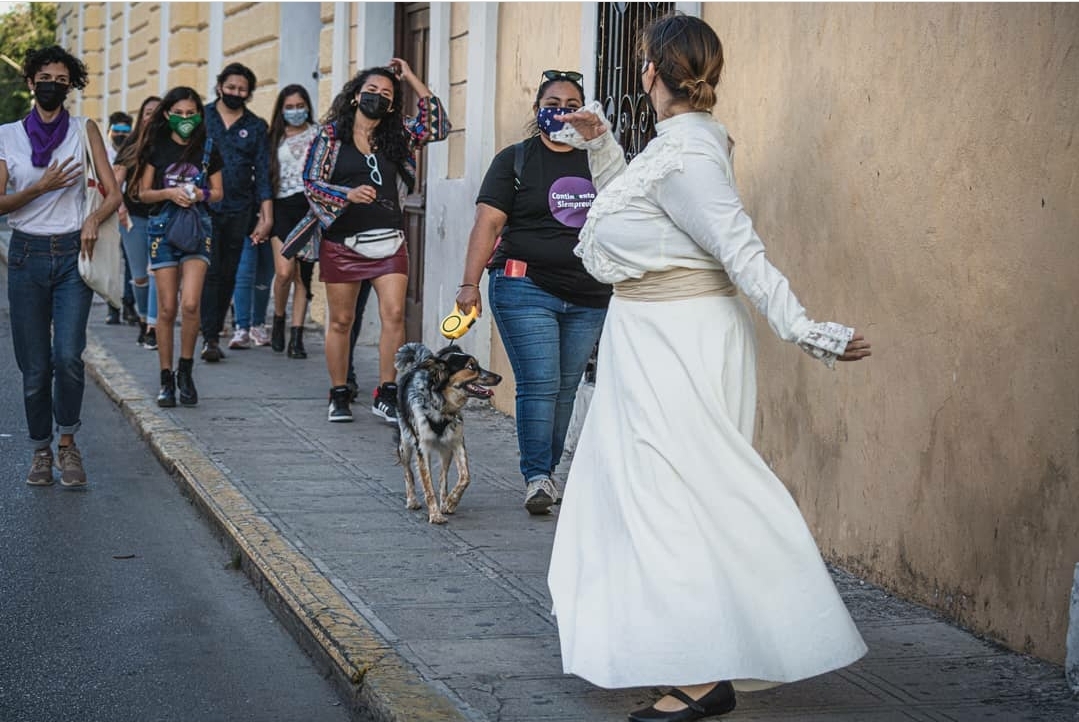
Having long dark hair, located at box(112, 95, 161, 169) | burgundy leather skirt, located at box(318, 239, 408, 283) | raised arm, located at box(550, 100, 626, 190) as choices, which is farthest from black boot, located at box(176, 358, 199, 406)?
raised arm, located at box(550, 100, 626, 190)

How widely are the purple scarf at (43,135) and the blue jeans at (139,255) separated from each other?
20.5 ft

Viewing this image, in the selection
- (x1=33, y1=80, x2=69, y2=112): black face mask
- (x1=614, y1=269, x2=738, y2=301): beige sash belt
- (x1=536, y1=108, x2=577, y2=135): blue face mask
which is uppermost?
(x1=33, y1=80, x2=69, y2=112): black face mask

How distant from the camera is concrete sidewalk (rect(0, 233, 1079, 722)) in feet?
15.7

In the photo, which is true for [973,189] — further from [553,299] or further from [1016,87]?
[553,299]

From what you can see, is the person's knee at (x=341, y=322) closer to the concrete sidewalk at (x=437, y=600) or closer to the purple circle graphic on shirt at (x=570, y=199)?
the concrete sidewalk at (x=437, y=600)

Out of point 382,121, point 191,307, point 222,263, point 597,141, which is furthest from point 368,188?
point 597,141

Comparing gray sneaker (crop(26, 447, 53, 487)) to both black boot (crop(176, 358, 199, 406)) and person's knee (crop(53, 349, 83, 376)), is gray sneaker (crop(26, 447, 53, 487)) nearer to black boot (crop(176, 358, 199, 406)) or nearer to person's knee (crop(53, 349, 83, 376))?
person's knee (crop(53, 349, 83, 376))

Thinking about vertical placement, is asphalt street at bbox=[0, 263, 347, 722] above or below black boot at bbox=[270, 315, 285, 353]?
below

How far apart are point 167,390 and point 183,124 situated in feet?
5.74

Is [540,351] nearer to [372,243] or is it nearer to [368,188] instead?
[368,188]

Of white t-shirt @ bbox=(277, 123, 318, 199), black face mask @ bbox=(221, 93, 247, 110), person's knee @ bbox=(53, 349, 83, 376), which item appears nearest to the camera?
person's knee @ bbox=(53, 349, 83, 376)

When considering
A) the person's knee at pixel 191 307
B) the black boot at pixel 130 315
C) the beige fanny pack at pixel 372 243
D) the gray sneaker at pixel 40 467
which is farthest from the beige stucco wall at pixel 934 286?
the black boot at pixel 130 315

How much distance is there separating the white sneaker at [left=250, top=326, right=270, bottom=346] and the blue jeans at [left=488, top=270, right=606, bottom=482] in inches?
273

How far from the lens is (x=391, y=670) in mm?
5027
